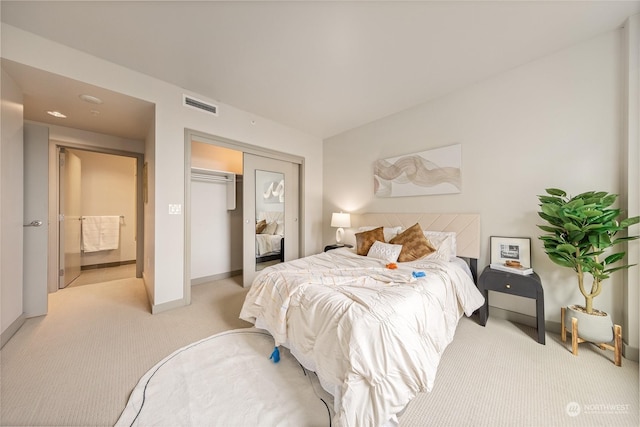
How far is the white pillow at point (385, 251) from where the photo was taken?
2.57 metres

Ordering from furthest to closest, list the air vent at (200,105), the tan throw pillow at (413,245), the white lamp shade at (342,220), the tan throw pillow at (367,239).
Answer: the white lamp shade at (342,220)
the tan throw pillow at (367,239)
the air vent at (200,105)
the tan throw pillow at (413,245)

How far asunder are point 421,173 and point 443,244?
1.08 metres

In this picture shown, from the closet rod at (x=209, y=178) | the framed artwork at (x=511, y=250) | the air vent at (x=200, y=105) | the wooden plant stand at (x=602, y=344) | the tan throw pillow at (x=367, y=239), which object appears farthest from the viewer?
the closet rod at (x=209, y=178)

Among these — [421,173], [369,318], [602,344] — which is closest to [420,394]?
[369,318]

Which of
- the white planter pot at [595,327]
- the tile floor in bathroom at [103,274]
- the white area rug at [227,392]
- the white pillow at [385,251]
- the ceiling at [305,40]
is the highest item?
the ceiling at [305,40]

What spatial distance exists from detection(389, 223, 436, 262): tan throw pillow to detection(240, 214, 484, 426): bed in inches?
0.9

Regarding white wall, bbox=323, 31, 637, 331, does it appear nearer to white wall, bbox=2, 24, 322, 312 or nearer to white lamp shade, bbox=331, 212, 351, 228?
white lamp shade, bbox=331, 212, 351, 228

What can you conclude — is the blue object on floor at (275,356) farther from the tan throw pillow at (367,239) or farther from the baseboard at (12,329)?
the baseboard at (12,329)

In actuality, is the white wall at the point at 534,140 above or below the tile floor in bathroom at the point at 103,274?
above

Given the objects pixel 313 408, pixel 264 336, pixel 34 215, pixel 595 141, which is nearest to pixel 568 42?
pixel 595 141

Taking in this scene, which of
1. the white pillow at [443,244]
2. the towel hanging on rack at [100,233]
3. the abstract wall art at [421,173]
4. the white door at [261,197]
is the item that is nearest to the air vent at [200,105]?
the white door at [261,197]

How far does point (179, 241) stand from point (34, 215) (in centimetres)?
154

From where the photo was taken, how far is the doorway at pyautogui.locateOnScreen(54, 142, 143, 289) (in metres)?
3.47

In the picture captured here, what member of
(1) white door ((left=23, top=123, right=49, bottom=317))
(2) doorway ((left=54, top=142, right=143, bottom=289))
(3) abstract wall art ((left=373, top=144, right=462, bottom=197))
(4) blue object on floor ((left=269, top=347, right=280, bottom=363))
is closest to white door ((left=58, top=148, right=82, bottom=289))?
(2) doorway ((left=54, top=142, right=143, bottom=289))
